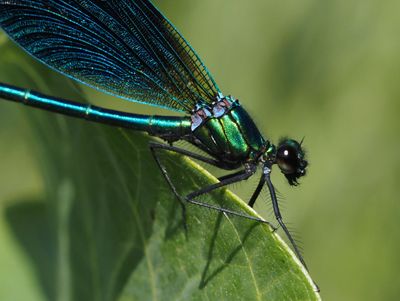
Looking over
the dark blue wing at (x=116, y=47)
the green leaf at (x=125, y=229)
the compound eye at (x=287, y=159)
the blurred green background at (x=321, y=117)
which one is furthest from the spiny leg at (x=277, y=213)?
the green leaf at (x=125, y=229)

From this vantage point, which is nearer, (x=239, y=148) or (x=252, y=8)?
(x=239, y=148)

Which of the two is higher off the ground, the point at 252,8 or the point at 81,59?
the point at 252,8

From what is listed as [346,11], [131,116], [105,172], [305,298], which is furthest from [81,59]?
[305,298]

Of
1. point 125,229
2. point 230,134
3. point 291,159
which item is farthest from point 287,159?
point 125,229

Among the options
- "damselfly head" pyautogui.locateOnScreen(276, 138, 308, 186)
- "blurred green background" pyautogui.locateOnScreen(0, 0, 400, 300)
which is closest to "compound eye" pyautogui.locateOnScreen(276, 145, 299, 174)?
"damselfly head" pyautogui.locateOnScreen(276, 138, 308, 186)

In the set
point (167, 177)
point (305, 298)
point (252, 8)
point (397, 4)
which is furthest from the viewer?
point (252, 8)

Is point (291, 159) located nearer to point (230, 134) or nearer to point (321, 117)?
point (230, 134)

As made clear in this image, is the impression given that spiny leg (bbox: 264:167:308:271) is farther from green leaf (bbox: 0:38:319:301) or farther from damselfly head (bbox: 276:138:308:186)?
green leaf (bbox: 0:38:319:301)

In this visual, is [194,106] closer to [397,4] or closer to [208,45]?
[208,45]
